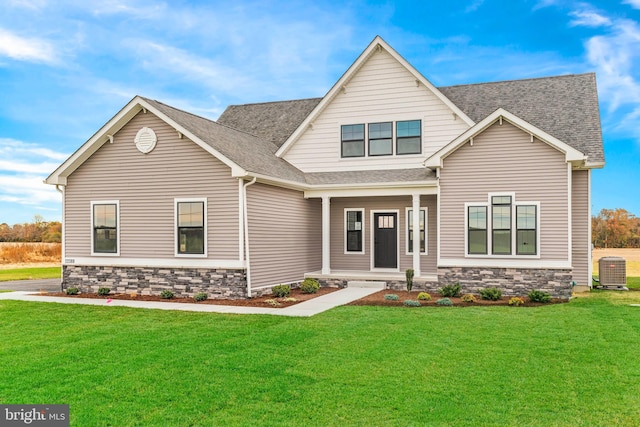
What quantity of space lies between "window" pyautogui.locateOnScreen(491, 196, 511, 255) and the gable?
3.46m

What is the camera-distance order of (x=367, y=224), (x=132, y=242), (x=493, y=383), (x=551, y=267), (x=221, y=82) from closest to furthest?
(x=493, y=383) → (x=551, y=267) → (x=132, y=242) → (x=367, y=224) → (x=221, y=82)

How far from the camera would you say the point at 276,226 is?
16.8 meters

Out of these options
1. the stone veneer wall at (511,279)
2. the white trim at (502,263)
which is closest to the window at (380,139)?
the white trim at (502,263)

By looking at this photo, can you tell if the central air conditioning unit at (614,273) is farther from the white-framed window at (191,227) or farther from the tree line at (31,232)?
the tree line at (31,232)

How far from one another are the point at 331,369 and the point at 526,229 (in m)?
9.85

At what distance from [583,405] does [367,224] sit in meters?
13.6

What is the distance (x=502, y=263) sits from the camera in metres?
15.5

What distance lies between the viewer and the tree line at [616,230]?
43.4m

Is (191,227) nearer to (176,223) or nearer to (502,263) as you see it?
(176,223)

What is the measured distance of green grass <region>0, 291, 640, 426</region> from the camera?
5887mm

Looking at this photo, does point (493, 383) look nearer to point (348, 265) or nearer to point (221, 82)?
point (348, 265)

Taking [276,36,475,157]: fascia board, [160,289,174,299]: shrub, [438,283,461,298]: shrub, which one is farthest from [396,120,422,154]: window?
[160,289,174,299]: shrub

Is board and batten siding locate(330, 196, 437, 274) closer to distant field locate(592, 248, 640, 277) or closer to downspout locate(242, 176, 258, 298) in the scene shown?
downspout locate(242, 176, 258, 298)

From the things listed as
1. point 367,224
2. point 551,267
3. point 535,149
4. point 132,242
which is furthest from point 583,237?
point 132,242
